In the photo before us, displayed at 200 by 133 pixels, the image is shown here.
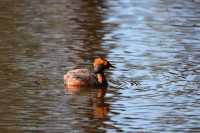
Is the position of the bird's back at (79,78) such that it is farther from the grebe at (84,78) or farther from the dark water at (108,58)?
the dark water at (108,58)

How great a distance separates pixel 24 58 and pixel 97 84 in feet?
8.22

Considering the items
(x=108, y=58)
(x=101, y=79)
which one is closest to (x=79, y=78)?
(x=101, y=79)

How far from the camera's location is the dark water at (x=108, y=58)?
12.9 metres

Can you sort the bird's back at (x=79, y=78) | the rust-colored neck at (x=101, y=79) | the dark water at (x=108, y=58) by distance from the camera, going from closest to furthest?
the dark water at (x=108, y=58) < the bird's back at (x=79, y=78) < the rust-colored neck at (x=101, y=79)

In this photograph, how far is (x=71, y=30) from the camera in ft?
70.6

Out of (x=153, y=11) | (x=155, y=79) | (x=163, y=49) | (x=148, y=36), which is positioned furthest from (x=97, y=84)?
(x=153, y=11)

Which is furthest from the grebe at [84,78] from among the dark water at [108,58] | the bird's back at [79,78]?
the dark water at [108,58]

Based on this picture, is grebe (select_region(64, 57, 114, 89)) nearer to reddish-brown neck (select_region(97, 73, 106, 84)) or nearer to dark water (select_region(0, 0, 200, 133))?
reddish-brown neck (select_region(97, 73, 106, 84))

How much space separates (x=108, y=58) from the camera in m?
18.0

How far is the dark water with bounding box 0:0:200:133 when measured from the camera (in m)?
12.9

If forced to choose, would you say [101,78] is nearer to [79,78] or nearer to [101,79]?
[101,79]

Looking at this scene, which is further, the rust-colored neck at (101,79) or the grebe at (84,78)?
the rust-colored neck at (101,79)

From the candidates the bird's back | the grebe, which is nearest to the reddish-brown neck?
the grebe

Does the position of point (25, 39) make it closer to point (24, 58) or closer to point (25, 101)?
point (24, 58)
